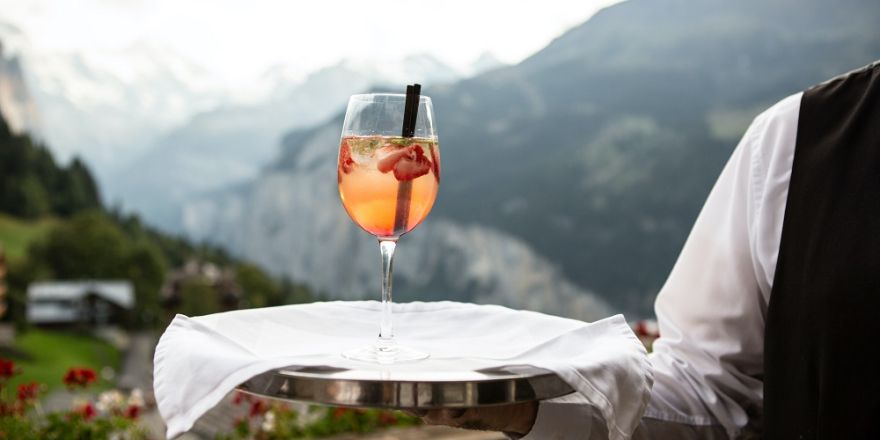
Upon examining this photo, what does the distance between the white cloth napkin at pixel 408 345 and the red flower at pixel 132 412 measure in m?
2.31

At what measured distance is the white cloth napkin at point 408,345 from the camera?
69cm

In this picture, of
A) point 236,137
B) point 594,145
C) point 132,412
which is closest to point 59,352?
point 132,412

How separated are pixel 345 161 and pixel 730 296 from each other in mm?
587

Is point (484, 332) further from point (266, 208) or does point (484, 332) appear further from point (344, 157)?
point (266, 208)

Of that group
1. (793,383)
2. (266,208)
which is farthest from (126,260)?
(793,383)

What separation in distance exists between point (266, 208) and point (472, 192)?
14.7 m

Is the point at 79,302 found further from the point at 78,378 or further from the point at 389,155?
the point at 389,155

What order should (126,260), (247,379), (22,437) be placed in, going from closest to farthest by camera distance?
1. (247,379)
2. (22,437)
3. (126,260)

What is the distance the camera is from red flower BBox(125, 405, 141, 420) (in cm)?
304

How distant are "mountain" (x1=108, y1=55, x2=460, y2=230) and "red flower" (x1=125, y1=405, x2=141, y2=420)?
137ft

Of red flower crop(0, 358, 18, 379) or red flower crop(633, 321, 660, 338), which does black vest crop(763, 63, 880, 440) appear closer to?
red flower crop(0, 358, 18, 379)

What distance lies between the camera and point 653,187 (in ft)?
147

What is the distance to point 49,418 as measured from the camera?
2.79 metres

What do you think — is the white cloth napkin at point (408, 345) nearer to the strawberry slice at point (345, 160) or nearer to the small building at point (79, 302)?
the strawberry slice at point (345, 160)
